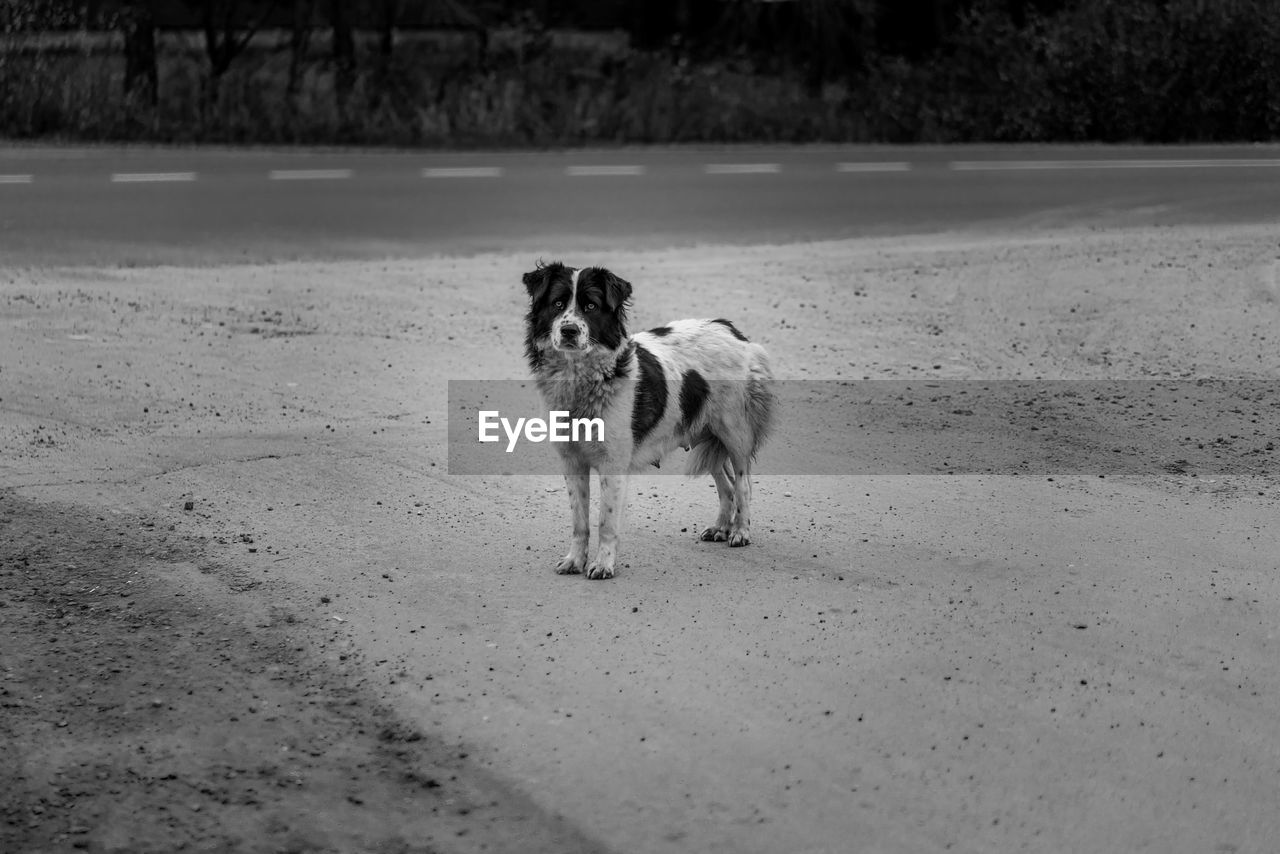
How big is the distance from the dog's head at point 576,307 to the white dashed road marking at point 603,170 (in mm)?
12740

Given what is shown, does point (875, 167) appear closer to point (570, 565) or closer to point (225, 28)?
point (225, 28)

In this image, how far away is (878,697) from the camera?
6.32m

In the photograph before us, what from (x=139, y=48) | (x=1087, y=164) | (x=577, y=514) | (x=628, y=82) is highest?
(x=139, y=48)

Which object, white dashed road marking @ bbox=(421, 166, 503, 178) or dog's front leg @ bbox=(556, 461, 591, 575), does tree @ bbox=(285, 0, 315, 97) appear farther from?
dog's front leg @ bbox=(556, 461, 591, 575)

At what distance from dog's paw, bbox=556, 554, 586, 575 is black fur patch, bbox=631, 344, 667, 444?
603mm

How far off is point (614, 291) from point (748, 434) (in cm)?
116

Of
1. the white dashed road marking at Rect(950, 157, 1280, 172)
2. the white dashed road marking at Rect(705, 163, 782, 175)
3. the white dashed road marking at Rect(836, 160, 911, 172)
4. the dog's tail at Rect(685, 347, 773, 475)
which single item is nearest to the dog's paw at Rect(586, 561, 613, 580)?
the dog's tail at Rect(685, 347, 773, 475)

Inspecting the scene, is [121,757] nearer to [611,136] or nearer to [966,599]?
[966,599]

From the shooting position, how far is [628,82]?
2770 cm

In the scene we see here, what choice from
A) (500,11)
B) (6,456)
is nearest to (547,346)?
(6,456)

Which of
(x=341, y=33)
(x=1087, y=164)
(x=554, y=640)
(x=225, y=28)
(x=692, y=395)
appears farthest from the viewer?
(x=341, y=33)

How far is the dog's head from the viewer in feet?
24.6

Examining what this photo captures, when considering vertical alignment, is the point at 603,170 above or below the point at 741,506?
above

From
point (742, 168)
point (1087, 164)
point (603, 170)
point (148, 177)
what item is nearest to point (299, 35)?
point (148, 177)
